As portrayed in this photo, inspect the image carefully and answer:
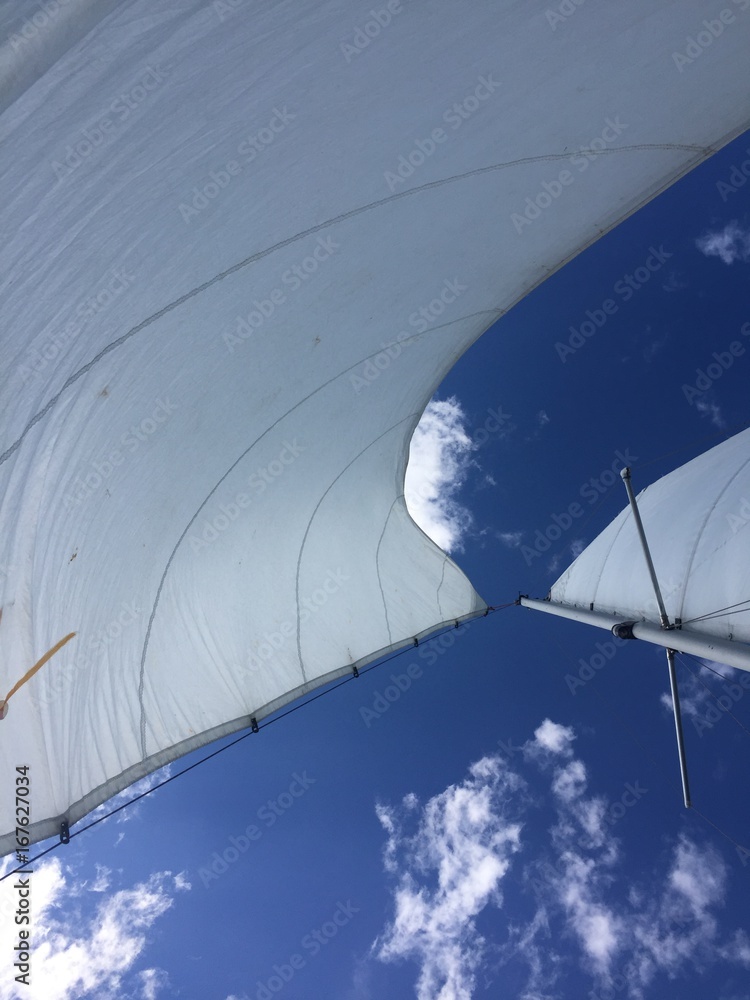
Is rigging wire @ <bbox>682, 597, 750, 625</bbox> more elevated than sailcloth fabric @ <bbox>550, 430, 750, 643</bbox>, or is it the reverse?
sailcloth fabric @ <bbox>550, 430, 750, 643</bbox>

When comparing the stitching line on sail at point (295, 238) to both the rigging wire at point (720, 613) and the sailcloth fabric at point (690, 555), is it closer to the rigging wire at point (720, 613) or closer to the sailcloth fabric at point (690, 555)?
the sailcloth fabric at point (690, 555)

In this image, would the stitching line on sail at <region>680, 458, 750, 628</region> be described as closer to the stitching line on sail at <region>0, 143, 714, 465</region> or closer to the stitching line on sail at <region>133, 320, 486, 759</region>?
the stitching line on sail at <region>0, 143, 714, 465</region>

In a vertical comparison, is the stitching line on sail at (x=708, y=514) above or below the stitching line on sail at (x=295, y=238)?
below

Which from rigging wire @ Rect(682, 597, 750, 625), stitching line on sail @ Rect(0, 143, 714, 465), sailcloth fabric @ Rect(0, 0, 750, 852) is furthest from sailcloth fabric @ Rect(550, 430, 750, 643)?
stitching line on sail @ Rect(0, 143, 714, 465)

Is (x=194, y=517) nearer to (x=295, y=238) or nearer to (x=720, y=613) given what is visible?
(x=295, y=238)

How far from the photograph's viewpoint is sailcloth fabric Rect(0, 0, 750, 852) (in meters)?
2.00

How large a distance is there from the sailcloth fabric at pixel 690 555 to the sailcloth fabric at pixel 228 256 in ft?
11.0

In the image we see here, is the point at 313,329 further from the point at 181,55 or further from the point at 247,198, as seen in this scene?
the point at 181,55

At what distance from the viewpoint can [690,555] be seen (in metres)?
5.81

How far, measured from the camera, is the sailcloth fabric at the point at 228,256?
1995mm

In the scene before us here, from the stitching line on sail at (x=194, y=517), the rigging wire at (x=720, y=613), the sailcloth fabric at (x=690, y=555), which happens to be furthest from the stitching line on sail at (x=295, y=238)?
the rigging wire at (x=720, y=613)

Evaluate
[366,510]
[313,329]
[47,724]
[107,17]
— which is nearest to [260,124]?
[107,17]

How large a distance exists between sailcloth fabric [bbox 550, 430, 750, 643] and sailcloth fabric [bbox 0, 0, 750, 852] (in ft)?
11.0

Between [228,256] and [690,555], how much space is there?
5.67m
